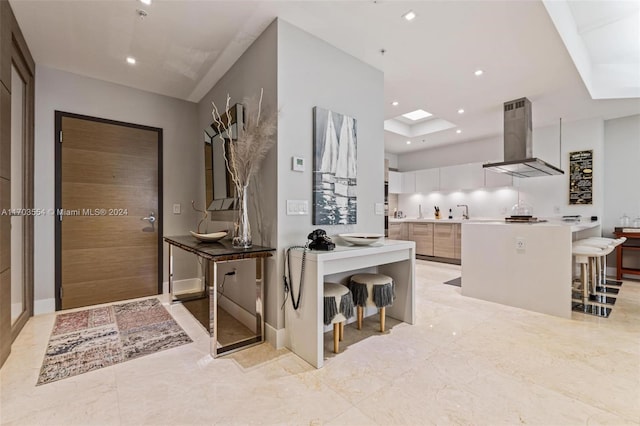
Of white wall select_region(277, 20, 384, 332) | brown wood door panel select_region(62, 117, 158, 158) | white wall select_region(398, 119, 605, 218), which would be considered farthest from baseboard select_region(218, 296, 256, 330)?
white wall select_region(398, 119, 605, 218)

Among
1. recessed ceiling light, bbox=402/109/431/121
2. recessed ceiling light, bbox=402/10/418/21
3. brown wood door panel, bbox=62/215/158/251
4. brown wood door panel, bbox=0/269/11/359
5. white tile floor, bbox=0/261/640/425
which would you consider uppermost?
recessed ceiling light, bbox=402/109/431/121

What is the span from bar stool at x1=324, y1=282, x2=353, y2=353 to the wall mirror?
1.33 meters

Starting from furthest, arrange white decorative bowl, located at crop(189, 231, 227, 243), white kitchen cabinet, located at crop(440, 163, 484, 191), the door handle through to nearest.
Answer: white kitchen cabinet, located at crop(440, 163, 484, 191) → the door handle → white decorative bowl, located at crop(189, 231, 227, 243)

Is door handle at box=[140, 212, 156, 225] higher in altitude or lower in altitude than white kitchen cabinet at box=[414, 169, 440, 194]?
lower

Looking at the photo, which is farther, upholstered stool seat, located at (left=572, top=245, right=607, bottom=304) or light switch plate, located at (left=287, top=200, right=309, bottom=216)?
upholstered stool seat, located at (left=572, top=245, right=607, bottom=304)

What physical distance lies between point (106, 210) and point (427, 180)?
19.7ft

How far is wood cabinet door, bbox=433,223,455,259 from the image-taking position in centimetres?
571

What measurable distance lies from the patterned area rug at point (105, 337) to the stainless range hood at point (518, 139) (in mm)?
4325

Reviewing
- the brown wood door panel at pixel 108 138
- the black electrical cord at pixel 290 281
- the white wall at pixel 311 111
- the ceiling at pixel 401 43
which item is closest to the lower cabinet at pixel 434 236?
the ceiling at pixel 401 43

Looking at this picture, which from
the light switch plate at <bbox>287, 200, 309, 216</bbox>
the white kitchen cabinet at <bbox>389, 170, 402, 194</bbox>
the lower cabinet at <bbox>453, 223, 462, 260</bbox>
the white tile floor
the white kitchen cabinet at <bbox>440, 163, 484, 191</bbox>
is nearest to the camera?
the white tile floor

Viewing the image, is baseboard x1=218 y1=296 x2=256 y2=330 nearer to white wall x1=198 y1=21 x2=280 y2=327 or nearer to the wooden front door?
white wall x1=198 y1=21 x2=280 y2=327

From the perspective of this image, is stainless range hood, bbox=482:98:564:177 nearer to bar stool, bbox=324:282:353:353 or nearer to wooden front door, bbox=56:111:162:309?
bar stool, bbox=324:282:353:353

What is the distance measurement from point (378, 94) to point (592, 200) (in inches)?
165

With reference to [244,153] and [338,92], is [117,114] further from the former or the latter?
[338,92]
